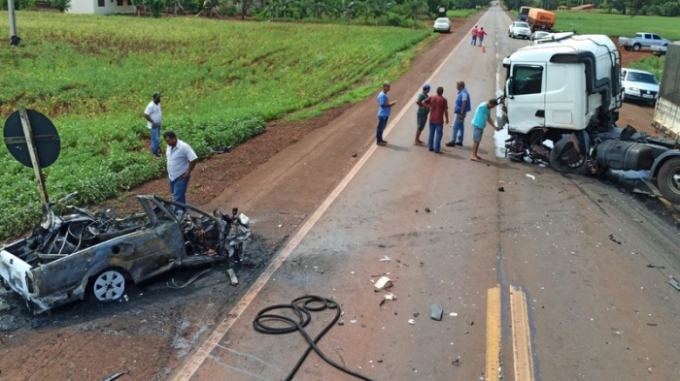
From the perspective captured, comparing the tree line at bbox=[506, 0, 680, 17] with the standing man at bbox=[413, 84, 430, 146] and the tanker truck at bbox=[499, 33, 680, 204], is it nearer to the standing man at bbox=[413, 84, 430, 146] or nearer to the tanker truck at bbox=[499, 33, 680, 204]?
the tanker truck at bbox=[499, 33, 680, 204]

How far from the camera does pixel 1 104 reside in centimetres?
2383

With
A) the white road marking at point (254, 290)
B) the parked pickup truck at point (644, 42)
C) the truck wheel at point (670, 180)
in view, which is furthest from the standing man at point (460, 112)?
the parked pickup truck at point (644, 42)

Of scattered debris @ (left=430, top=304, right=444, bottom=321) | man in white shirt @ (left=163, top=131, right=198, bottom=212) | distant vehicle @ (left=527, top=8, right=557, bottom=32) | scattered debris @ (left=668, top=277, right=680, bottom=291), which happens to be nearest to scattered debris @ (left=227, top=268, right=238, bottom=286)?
man in white shirt @ (left=163, top=131, right=198, bottom=212)

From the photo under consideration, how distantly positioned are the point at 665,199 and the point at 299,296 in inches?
324

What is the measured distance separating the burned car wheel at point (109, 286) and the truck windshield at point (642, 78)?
23.9m

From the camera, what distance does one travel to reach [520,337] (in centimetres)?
679

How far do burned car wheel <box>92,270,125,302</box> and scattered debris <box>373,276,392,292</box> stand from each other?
3.19 metres

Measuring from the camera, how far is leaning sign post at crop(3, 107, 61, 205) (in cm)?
793

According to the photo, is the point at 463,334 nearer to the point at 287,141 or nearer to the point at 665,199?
the point at 665,199

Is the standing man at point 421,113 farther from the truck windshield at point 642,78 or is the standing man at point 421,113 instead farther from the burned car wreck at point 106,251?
the truck windshield at point 642,78

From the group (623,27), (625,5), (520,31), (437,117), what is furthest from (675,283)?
(625,5)

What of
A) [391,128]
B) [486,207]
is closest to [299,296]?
[486,207]

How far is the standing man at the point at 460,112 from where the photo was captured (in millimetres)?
15203

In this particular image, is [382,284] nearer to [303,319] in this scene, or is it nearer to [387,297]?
[387,297]
